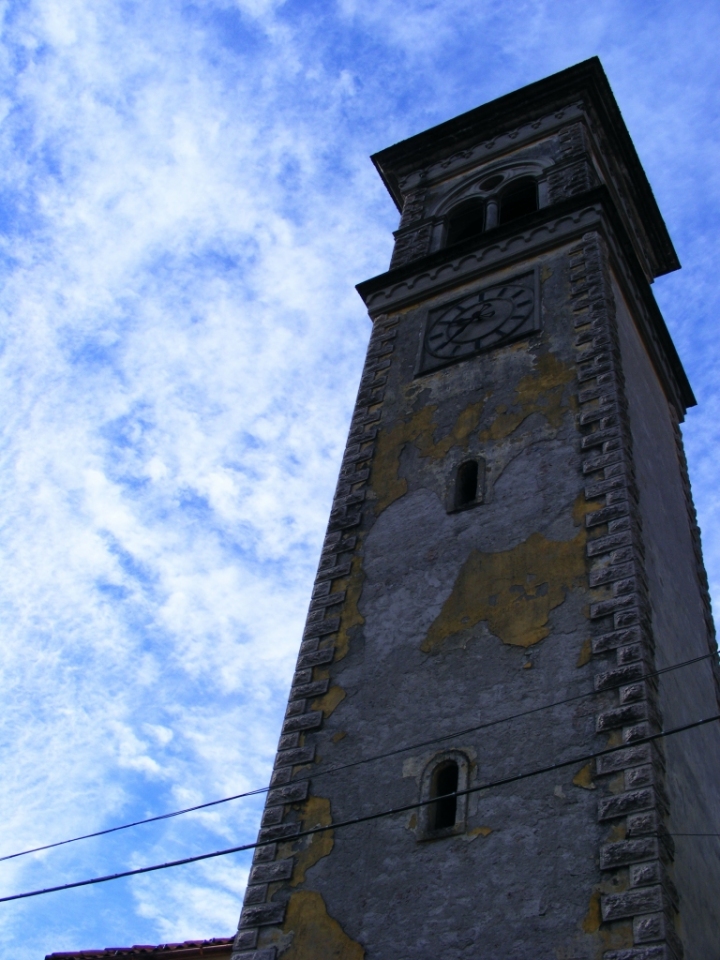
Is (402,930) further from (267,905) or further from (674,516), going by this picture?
(674,516)

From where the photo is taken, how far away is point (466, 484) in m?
13.5

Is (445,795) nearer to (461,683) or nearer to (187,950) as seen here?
(461,683)

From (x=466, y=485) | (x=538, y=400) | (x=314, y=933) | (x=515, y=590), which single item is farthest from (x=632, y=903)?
(x=538, y=400)

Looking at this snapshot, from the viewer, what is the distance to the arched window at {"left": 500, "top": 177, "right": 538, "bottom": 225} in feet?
65.1

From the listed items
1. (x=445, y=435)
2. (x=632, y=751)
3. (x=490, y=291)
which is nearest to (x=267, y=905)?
(x=632, y=751)

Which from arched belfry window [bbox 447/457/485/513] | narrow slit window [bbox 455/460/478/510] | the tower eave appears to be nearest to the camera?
arched belfry window [bbox 447/457/485/513]

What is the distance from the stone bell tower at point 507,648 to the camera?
30.3 feet

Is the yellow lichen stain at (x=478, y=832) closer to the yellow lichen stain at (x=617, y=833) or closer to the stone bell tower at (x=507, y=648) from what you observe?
the stone bell tower at (x=507, y=648)

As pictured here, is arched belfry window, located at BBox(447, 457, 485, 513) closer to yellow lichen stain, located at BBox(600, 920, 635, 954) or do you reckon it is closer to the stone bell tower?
the stone bell tower

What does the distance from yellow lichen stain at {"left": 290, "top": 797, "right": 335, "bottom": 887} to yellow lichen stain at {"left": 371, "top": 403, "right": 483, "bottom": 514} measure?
4.01 metres

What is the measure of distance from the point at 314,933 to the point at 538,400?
6783mm

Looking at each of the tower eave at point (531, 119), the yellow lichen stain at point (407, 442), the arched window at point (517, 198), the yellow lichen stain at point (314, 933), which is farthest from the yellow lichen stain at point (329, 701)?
the tower eave at point (531, 119)

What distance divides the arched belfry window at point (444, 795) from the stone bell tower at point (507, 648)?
20 millimetres

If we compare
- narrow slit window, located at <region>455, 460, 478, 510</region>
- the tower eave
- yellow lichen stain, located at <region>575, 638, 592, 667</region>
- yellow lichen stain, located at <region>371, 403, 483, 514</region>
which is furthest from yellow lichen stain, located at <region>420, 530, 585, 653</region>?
the tower eave
